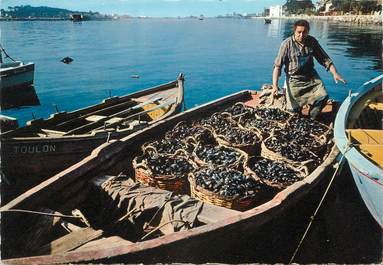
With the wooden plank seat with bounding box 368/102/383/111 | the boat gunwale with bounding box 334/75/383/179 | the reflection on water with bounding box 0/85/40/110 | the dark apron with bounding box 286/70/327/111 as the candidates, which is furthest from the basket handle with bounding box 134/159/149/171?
the reflection on water with bounding box 0/85/40/110

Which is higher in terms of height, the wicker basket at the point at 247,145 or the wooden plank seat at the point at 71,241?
the wicker basket at the point at 247,145

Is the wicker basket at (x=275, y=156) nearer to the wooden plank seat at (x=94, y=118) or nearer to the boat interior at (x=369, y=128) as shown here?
the boat interior at (x=369, y=128)

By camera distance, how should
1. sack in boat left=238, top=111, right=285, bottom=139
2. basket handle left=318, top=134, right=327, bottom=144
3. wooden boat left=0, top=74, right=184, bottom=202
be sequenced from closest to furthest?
1. basket handle left=318, top=134, right=327, bottom=144
2. sack in boat left=238, top=111, right=285, bottom=139
3. wooden boat left=0, top=74, right=184, bottom=202

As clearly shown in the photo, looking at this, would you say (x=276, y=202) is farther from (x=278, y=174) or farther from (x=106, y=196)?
(x=106, y=196)

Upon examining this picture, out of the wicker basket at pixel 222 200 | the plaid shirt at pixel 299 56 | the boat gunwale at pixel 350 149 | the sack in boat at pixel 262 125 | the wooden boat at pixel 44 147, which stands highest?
the plaid shirt at pixel 299 56

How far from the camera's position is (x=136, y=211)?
5.20 metres

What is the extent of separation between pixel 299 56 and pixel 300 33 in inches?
22.6

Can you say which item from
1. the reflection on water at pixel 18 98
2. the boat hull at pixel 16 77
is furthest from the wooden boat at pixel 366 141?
the reflection on water at pixel 18 98

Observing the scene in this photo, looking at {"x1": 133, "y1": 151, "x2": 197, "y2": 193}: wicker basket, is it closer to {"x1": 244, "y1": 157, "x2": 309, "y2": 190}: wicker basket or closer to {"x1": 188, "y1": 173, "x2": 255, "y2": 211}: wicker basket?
{"x1": 188, "y1": 173, "x2": 255, "y2": 211}: wicker basket

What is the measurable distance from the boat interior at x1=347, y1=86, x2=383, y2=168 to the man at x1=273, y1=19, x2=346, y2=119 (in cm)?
97

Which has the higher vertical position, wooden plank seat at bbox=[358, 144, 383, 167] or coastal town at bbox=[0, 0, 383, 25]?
coastal town at bbox=[0, 0, 383, 25]

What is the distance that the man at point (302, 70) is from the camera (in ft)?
27.9

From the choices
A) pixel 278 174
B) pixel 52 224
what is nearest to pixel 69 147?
pixel 52 224

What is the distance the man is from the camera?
27.9 feet
